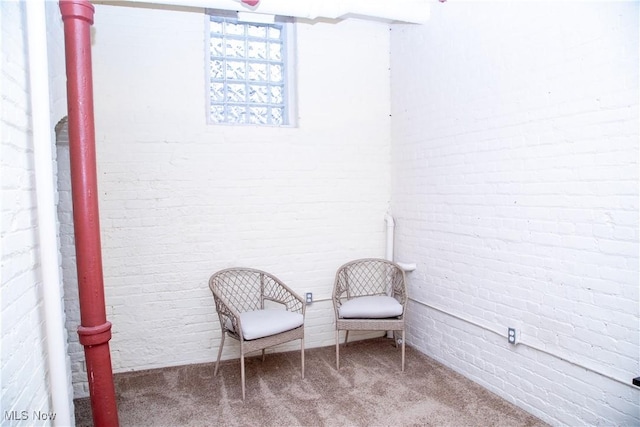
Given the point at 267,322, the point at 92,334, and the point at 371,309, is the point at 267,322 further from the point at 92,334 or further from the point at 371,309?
the point at 92,334

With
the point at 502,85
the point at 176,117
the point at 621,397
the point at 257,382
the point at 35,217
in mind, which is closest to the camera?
the point at 35,217

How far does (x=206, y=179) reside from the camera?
3660 mm

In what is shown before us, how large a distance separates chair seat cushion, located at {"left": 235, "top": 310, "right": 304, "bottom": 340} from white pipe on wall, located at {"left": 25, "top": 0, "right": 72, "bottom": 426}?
1366 millimetres

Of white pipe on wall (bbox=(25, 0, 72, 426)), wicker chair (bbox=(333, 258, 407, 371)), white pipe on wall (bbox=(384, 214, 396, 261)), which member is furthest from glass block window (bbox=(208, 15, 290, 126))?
white pipe on wall (bbox=(25, 0, 72, 426))

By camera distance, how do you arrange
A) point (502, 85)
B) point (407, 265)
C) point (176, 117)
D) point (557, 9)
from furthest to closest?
point (407, 265)
point (176, 117)
point (502, 85)
point (557, 9)

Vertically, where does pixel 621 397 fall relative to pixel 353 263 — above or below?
below

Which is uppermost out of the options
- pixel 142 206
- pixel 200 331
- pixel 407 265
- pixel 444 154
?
pixel 444 154

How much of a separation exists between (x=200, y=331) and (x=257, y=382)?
0.74 metres

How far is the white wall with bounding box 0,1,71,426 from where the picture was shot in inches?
58.4

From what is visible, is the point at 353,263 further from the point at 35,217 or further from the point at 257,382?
the point at 35,217

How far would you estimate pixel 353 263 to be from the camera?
13.3 ft

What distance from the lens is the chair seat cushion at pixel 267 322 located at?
309 cm

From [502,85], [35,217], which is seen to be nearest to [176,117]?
[35,217]
